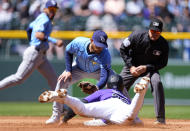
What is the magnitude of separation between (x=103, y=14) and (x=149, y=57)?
23.1ft

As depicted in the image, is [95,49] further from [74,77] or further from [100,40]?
[74,77]

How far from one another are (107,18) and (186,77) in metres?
3.08

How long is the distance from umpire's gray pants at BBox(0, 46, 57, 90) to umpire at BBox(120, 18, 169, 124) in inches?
71.6

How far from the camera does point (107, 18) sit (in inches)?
552

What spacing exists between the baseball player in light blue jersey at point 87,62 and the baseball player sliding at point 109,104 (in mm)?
472

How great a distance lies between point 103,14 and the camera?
14195mm

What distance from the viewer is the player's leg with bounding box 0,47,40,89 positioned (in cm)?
829

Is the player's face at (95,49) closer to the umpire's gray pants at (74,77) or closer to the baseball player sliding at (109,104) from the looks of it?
the umpire's gray pants at (74,77)

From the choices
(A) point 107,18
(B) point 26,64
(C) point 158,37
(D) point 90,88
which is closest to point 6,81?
(B) point 26,64

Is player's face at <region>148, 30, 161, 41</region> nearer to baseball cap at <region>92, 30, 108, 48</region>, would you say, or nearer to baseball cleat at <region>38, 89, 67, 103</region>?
baseball cap at <region>92, 30, 108, 48</region>

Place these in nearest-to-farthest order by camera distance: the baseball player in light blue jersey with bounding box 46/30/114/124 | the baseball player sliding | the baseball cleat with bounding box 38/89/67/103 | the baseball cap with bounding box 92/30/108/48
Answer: the baseball cleat with bounding box 38/89/67/103 < the baseball player sliding < the baseball cap with bounding box 92/30/108/48 < the baseball player in light blue jersey with bounding box 46/30/114/124

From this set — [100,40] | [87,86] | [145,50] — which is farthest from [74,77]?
[145,50]

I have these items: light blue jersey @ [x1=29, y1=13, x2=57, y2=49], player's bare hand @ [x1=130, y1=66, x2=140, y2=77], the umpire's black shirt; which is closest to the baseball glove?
player's bare hand @ [x1=130, y1=66, x2=140, y2=77]

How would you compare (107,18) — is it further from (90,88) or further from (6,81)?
(90,88)
